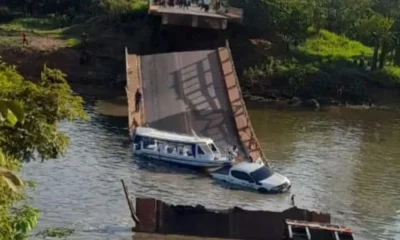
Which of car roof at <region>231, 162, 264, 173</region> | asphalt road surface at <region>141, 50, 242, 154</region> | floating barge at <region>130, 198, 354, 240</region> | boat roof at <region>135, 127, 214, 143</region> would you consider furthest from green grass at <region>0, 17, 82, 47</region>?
floating barge at <region>130, 198, 354, 240</region>

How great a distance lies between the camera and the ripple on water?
3838 centimetres

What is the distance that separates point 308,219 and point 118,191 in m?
11.5

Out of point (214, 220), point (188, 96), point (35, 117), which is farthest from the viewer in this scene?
point (188, 96)

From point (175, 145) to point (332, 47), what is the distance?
37130 millimetres

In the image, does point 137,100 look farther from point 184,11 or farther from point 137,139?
point 184,11

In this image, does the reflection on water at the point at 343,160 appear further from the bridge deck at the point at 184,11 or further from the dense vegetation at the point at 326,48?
the bridge deck at the point at 184,11

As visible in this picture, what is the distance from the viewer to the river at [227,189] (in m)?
38.4

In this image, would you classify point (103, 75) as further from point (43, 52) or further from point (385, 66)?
point (385, 66)

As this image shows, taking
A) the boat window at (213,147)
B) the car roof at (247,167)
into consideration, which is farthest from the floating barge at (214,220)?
the boat window at (213,147)

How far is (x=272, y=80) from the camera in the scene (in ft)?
246

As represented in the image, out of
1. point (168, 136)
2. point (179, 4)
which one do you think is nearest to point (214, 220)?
point (168, 136)

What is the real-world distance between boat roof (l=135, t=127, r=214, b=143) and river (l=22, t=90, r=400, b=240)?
1.53 metres

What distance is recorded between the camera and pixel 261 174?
43.5 meters

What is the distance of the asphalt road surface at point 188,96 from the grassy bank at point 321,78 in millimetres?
12111
